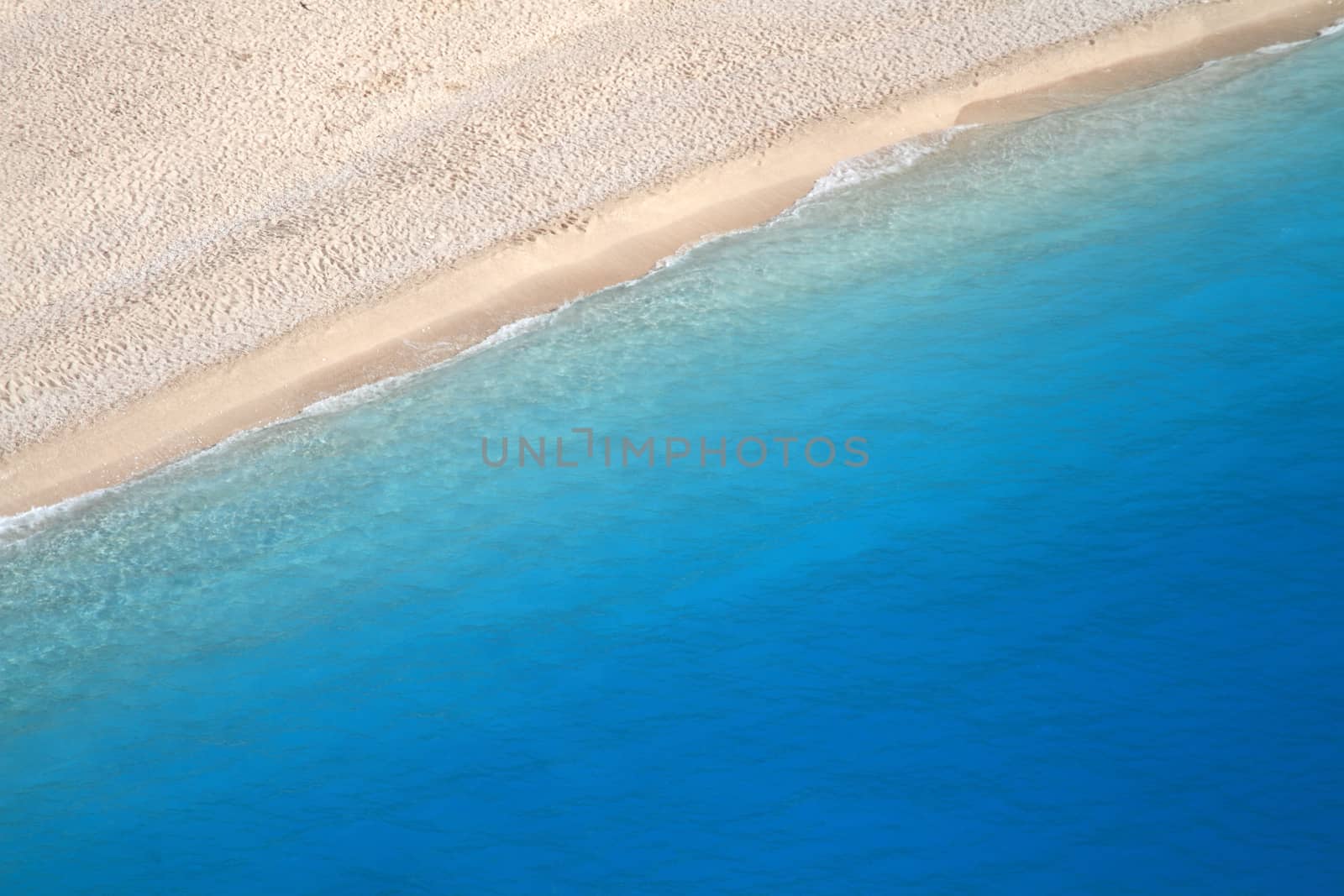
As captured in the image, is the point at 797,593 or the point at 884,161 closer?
the point at 797,593

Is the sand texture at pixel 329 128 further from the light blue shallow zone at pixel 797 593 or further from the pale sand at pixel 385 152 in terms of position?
the light blue shallow zone at pixel 797 593

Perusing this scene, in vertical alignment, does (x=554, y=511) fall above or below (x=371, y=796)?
above

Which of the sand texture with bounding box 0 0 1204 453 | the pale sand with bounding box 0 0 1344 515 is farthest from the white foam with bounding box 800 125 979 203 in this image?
the sand texture with bounding box 0 0 1204 453

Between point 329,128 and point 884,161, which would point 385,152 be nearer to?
point 329,128

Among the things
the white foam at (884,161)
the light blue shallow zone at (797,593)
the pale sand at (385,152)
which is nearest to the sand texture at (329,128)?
the pale sand at (385,152)

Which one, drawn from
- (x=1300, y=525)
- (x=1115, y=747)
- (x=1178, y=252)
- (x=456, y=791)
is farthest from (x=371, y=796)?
(x=1178, y=252)

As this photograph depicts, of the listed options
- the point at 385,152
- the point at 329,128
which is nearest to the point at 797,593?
the point at 385,152

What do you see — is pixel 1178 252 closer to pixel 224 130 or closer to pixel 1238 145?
pixel 1238 145

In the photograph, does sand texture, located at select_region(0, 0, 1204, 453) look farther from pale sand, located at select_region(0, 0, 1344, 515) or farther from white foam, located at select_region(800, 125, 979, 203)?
white foam, located at select_region(800, 125, 979, 203)
